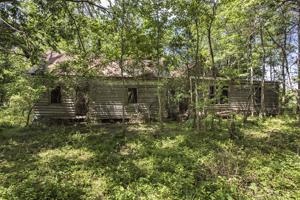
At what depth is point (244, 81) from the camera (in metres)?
17.3

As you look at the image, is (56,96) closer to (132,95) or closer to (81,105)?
(81,105)

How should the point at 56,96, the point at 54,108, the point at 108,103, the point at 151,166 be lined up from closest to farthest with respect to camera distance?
the point at 151,166, the point at 54,108, the point at 56,96, the point at 108,103

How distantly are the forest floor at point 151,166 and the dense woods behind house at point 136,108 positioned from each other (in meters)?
0.04

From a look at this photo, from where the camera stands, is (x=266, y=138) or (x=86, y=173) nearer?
(x=86, y=173)

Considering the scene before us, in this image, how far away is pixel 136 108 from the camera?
572 inches

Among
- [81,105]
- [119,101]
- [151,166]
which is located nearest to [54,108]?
[81,105]

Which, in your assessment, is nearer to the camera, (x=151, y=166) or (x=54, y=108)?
(x=151, y=166)

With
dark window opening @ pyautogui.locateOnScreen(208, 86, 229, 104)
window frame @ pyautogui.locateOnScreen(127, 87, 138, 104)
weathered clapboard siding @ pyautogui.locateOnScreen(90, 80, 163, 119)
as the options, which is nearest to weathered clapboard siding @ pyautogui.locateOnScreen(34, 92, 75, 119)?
weathered clapboard siding @ pyautogui.locateOnScreen(90, 80, 163, 119)

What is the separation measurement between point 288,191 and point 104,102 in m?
11.0

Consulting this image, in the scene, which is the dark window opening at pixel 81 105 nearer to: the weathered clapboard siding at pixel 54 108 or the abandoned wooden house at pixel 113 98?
the abandoned wooden house at pixel 113 98

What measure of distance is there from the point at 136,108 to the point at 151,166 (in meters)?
8.27

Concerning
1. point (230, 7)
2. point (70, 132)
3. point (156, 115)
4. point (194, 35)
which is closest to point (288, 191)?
point (230, 7)

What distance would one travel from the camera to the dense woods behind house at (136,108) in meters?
Answer: 5.53

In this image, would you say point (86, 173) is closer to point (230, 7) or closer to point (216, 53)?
point (230, 7)
